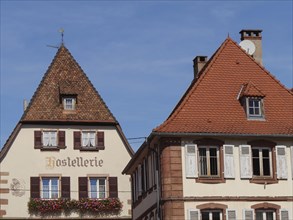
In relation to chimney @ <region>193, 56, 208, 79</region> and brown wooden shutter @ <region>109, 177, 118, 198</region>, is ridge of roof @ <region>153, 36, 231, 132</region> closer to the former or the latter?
chimney @ <region>193, 56, 208, 79</region>

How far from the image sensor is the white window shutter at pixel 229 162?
1834 inches

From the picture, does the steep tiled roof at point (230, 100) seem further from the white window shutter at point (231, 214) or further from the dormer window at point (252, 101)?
the white window shutter at point (231, 214)

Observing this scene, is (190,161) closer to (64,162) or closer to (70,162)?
(70,162)

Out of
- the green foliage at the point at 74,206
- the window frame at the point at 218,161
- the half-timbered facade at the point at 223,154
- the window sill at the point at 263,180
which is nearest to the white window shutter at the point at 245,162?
the half-timbered facade at the point at 223,154

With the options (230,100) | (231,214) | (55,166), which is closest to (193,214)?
(231,214)

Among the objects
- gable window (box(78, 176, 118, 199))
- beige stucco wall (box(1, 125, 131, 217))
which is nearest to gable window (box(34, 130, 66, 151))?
beige stucco wall (box(1, 125, 131, 217))

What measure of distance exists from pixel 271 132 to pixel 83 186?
1997 cm

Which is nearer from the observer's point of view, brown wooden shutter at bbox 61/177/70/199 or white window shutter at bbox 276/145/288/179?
white window shutter at bbox 276/145/288/179

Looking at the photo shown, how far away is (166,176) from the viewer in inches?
1802

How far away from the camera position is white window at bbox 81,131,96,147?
2537 inches

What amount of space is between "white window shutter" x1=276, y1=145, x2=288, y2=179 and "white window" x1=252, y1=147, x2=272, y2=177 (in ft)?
1.32

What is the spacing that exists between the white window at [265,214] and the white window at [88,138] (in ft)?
66.8

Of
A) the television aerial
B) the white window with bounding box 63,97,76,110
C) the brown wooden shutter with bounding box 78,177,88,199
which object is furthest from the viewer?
the white window with bounding box 63,97,76,110

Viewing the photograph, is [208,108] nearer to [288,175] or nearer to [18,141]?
[288,175]
